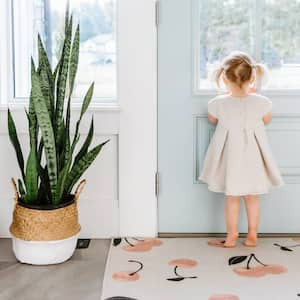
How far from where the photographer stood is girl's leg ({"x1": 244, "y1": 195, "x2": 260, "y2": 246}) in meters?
2.99

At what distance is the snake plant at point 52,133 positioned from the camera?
8.70 feet

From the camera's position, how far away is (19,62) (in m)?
3.20

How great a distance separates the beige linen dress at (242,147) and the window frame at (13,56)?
0.56 metres

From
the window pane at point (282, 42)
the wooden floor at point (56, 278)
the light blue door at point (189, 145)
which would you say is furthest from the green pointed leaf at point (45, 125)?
the window pane at point (282, 42)

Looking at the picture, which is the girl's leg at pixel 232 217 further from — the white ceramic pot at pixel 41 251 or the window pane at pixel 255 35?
the white ceramic pot at pixel 41 251

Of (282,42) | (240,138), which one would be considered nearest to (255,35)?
(282,42)

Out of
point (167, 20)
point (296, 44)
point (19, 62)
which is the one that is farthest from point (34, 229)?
point (296, 44)

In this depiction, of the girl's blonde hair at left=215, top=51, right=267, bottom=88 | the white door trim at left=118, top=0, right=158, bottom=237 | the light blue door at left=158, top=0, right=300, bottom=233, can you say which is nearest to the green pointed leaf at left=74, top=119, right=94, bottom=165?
the white door trim at left=118, top=0, right=158, bottom=237

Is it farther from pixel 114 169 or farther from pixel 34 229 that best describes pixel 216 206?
pixel 34 229

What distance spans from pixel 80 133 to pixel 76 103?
0.17 meters

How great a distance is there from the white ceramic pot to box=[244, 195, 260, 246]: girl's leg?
0.89 meters

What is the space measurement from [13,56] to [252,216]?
1469 mm

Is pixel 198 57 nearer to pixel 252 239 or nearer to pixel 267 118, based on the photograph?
pixel 267 118

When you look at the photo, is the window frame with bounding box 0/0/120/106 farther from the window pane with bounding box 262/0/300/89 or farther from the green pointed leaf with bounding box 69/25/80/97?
the window pane with bounding box 262/0/300/89
